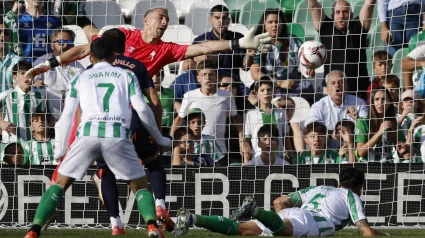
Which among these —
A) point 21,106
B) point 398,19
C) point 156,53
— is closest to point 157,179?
point 156,53

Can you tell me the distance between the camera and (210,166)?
1317 cm

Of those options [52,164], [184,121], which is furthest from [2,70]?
[184,121]

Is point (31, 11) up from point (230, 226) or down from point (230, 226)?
up

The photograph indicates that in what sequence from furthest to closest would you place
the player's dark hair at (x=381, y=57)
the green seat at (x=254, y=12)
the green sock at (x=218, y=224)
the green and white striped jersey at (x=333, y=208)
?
the green seat at (x=254, y=12) < the player's dark hair at (x=381, y=57) < the green and white striped jersey at (x=333, y=208) < the green sock at (x=218, y=224)

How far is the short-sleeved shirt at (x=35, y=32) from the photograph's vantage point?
14.0 metres

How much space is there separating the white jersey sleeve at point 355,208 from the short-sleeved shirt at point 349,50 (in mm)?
4305

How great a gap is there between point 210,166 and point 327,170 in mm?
1586

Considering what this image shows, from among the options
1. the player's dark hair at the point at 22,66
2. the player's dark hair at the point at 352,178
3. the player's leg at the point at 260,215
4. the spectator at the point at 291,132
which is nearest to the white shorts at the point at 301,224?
the player's leg at the point at 260,215

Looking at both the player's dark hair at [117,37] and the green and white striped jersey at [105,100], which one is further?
the player's dark hair at [117,37]

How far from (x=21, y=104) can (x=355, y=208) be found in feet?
19.3

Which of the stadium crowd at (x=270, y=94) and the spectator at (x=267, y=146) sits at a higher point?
the stadium crowd at (x=270, y=94)

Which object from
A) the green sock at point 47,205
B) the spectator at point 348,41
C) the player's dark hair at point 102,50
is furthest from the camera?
the spectator at point 348,41

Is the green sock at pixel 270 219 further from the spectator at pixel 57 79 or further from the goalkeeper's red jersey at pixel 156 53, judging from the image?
the spectator at pixel 57 79

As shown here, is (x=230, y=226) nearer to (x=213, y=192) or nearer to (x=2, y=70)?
(x=213, y=192)
